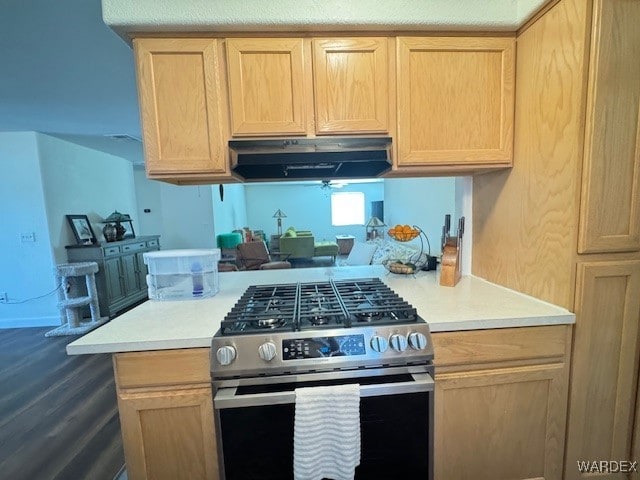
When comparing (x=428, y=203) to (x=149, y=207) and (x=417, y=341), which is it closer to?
(x=417, y=341)

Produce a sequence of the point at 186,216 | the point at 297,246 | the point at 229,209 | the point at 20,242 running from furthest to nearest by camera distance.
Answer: the point at 229,209
the point at 297,246
the point at 186,216
the point at 20,242

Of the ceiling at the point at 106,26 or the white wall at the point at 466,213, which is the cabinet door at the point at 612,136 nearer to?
the ceiling at the point at 106,26

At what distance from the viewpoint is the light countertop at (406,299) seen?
3.22ft

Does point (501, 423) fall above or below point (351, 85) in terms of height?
below

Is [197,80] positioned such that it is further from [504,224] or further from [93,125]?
[93,125]

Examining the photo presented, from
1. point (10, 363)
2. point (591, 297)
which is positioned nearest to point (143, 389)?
point (591, 297)

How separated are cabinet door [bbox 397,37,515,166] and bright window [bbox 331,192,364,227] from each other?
27.7 feet

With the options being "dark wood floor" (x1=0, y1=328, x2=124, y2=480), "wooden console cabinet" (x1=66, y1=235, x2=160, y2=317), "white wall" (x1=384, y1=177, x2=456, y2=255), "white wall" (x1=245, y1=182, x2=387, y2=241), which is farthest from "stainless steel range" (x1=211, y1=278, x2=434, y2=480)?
"white wall" (x1=245, y1=182, x2=387, y2=241)

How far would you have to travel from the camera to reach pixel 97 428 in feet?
5.91

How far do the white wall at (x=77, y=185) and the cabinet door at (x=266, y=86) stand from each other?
3.53 meters

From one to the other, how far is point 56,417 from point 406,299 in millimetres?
2373

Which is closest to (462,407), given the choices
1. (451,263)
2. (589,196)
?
(451,263)

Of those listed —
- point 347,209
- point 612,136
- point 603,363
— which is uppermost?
point 612,136

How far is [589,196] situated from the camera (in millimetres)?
1014
